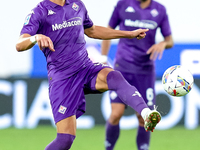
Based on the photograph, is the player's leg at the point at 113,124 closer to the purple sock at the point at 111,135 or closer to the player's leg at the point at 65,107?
the purple sock at the point at 111,135

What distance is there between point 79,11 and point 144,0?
5.24 ft

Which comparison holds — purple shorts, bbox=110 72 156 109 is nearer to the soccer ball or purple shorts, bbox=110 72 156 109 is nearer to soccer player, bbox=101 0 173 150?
soccer player, bbox=101 0 173 150

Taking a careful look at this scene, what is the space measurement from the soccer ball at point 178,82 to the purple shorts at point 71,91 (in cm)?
70

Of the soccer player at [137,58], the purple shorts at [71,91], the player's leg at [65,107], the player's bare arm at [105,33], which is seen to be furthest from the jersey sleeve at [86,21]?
the soccer player at [137,58]

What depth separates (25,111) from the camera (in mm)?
9102

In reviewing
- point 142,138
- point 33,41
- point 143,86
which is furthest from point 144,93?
point 33,41

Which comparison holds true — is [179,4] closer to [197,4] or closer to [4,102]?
[197,4]

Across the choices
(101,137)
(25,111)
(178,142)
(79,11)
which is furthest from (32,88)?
(79,11)

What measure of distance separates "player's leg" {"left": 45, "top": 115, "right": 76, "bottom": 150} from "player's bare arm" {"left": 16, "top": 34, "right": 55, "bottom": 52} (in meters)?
0.92

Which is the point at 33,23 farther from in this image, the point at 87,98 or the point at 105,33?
the point at 87,98

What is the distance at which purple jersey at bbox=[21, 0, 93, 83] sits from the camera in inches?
194

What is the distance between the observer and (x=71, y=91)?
5035mm

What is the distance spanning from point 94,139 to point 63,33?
3471 millimetres

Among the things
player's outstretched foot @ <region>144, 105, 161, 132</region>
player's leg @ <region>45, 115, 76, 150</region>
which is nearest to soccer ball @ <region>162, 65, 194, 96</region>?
player's outstretched foot @ <region>144, 105, 161, 132</region>
